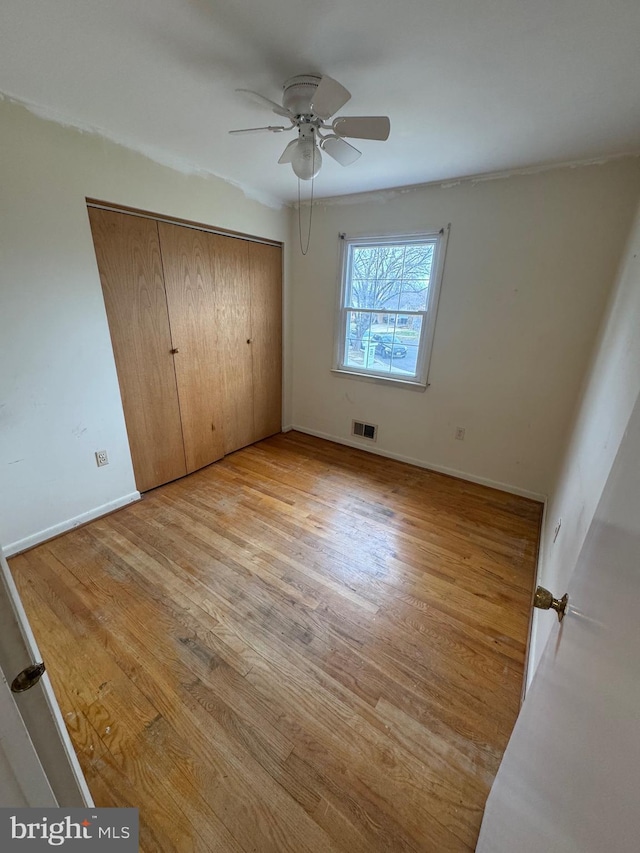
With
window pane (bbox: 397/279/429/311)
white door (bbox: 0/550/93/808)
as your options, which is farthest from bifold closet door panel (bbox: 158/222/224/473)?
white door (bbox: 0/550/93/808)

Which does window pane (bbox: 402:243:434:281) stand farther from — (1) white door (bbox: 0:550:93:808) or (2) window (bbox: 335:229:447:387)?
(1) white door (bbox: 0:550:93:808)

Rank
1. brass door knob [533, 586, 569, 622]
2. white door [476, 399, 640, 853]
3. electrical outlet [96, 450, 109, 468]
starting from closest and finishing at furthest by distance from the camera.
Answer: white door [476, 399, 640, 853]
brass door knob [533, 586, 569, 622]
electrical outlet [96, 450, 109, 468]

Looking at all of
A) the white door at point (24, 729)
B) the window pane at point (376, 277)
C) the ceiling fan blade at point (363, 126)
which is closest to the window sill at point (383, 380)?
the window pane at point (376, 277)

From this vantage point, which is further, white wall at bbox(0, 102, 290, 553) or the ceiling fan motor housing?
white wall at bbox(0, 102, 290, 553)

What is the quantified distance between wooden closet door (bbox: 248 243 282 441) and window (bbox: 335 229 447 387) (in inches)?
25.8

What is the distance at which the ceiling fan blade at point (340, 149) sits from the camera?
1603 millimetres

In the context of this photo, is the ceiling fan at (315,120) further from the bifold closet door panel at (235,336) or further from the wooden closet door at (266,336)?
the wooden closet door at (266,336)

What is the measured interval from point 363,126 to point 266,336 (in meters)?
2.12

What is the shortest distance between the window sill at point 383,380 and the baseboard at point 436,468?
2.19 ft

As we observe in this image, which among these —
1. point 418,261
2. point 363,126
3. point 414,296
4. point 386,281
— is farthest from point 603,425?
point 386,281

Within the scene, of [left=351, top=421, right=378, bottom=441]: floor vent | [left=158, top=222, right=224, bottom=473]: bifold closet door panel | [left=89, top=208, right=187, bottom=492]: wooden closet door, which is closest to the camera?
[left=89, top=208, right=187, bottom=492]: wooden closet door

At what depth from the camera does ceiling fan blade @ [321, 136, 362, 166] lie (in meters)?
1.60

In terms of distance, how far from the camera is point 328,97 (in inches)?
49.9

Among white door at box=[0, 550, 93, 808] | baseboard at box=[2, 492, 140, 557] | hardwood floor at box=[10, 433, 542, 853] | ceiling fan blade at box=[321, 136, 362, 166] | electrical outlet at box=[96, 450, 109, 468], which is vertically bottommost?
hardwood floor at box=[10, 433, 542, 853]
